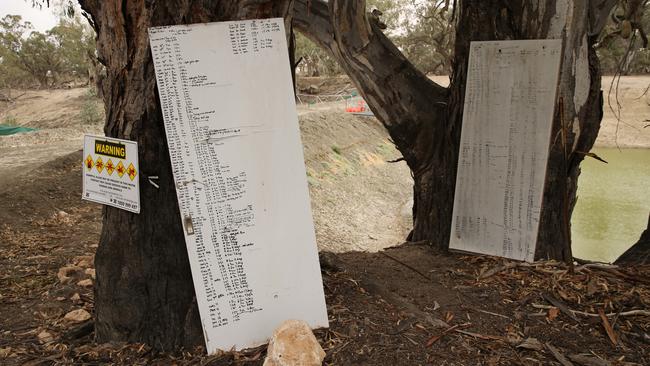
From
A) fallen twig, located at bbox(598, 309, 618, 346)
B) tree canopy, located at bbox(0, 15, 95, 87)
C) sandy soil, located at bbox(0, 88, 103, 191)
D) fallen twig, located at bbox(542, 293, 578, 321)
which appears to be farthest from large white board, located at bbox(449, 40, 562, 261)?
tree canopy, located at bbox(0, 15, 95, 87)

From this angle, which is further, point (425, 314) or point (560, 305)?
point (560, 305)

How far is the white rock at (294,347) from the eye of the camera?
2.11 metres

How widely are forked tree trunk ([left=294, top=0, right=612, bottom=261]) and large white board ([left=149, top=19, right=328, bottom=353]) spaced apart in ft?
5.89

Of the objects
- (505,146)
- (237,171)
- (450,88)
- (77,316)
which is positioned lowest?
(77,316)

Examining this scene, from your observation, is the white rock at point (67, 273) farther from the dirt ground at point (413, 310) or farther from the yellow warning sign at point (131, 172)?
the yellow warning sign at point (131, 172)

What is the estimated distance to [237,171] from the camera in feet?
7.58

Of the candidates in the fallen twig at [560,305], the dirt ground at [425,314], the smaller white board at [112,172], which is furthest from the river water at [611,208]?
the smaller white board at [112,172]

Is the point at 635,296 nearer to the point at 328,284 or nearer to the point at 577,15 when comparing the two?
the point at 328,284

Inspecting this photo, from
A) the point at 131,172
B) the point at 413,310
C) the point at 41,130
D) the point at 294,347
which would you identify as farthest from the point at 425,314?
the point at 41,130

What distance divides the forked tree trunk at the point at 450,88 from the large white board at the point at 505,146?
0.14m

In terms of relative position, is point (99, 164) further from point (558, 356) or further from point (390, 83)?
point (390, 83)

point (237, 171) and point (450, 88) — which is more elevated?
point (450, 88)

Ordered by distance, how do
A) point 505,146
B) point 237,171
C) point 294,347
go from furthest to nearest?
1. point 505,146
2. point 237,171
3. point 294,347

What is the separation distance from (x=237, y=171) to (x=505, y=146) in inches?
79.0
